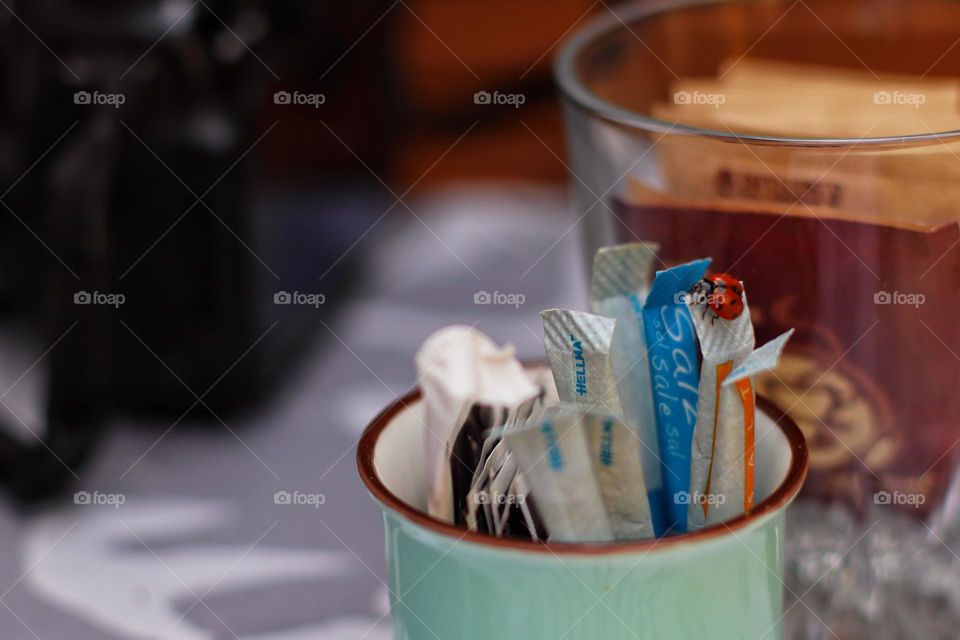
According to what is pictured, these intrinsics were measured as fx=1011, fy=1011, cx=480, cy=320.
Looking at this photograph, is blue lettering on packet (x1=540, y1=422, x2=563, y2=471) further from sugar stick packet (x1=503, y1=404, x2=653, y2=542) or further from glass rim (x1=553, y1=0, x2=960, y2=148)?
glass rim (x1=553, y1=0, x2=960, y2=148)

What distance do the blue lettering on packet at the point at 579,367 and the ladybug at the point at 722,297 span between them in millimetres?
25

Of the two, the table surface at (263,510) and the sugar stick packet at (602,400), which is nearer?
the sugar stick packet at (602,400)

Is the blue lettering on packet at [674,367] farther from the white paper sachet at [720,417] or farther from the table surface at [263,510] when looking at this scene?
the table surface at [263,510]

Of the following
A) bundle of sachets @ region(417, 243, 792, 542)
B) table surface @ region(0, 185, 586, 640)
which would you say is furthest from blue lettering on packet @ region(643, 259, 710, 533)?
table surface @ region(0, 185, 586, 640)

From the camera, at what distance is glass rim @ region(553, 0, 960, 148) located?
0.24m

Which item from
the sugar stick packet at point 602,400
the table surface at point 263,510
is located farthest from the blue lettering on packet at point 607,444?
the table surface at point 263,510

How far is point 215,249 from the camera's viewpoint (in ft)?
1.22

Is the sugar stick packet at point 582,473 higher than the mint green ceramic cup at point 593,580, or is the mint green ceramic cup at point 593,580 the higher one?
the sugar stick packet at point 582,473

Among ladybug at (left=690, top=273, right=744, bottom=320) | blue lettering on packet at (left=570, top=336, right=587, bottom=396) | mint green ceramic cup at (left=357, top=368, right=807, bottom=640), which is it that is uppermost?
ladybug at (left=690, top=273, right=744, bottom=320)

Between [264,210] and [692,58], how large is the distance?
0.55ft

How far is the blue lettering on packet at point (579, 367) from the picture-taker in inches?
7.8

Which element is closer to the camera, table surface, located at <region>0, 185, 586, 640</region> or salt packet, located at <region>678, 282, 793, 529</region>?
salt packet, located at <region>678, 282, 793, 529</region>

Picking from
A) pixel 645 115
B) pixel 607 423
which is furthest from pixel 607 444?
pixel 645 115

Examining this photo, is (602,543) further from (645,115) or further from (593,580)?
(645,115)
